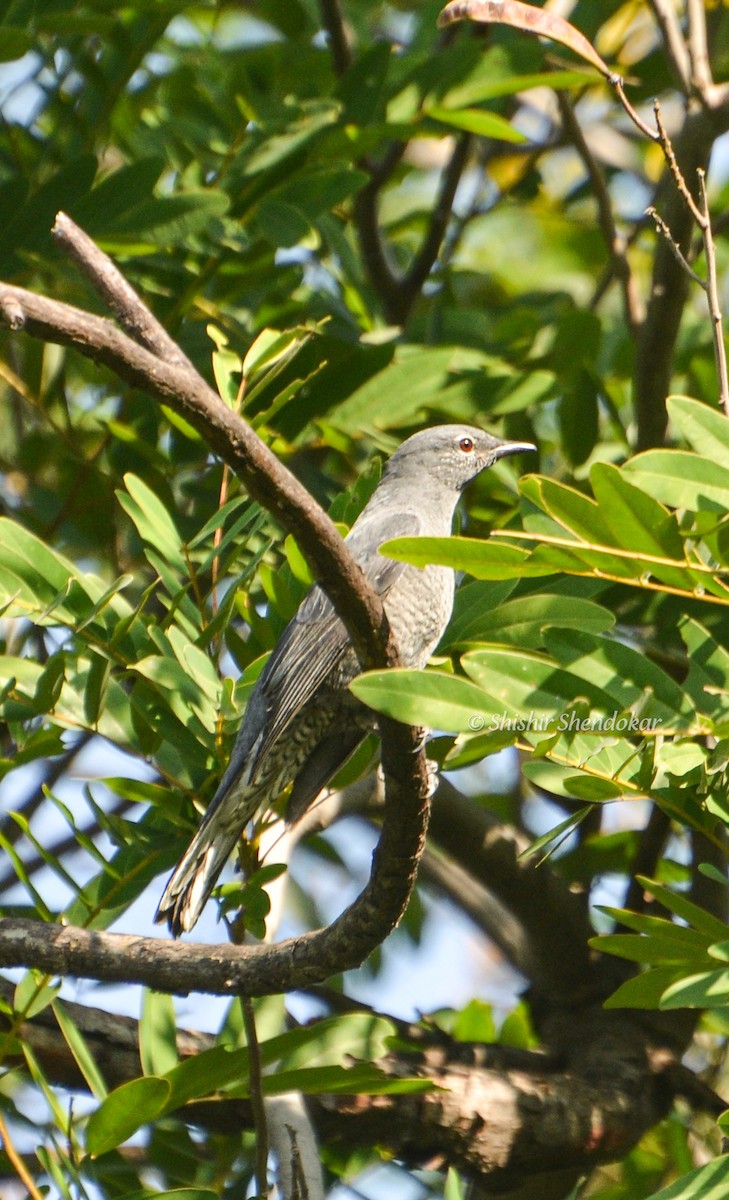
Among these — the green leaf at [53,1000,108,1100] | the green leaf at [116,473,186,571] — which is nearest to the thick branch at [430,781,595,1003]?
the green leaf at [116,473,186,571]

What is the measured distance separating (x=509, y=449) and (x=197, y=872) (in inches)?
85.4

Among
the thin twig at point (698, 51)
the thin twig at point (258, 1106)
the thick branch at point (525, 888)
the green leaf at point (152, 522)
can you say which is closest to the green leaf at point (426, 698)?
the thin twig at point (258, 1106)

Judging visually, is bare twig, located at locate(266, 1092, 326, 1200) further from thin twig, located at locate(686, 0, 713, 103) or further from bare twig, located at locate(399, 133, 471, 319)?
thin twig, located at locate(686, 0, 713, 103)

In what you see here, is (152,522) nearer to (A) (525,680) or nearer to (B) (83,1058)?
(A) (525,680)

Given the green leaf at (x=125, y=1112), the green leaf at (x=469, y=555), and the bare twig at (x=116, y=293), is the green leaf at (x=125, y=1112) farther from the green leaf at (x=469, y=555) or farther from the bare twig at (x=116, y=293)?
the bare twig at (x=116, y=293)

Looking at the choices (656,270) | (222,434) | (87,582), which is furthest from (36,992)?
(656,270)

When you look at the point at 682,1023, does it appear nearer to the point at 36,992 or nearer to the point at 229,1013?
the point at 229,1013

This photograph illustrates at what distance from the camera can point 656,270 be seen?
5160 mm

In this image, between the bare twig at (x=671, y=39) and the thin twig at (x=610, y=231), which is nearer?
the bare twig at (x=671, y=39)

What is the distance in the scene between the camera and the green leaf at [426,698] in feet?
9.05

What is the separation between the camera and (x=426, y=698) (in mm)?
2812

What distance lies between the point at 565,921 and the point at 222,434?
3352 mm

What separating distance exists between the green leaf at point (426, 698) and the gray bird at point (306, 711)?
72 centimetres

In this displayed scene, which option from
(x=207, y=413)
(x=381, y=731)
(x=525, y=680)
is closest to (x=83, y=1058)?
(x=381, y=731)
